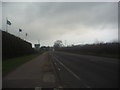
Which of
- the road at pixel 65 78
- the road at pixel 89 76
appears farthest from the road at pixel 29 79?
the road at pixel 89 76

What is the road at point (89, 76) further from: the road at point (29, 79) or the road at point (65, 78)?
the road at point (29, 79)

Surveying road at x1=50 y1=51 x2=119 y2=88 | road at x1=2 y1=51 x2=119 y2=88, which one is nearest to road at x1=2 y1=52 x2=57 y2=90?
road at x1=2 y1=51 x2=119 y2=88

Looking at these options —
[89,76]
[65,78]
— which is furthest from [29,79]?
[89,76]

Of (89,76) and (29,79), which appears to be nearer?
(29,79)

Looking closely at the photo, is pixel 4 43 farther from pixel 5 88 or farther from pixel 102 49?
pixel 102 49

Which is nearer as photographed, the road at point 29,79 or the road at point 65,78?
the road at point 65,78

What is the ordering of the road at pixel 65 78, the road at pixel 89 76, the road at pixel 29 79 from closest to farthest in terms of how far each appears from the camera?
the road at pixel 89 76
the road at pixel 65 78
the road at pixel 29 79

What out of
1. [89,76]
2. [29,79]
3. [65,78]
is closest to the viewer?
[29,79]

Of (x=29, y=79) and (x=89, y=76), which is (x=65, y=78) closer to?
(x=89, y=76)

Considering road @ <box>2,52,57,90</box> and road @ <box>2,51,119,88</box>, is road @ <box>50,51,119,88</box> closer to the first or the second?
road @ <box>2,51,119,88</box>

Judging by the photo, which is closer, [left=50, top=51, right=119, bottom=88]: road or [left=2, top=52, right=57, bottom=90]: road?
[left=50, top=51, right=119, bottom=88]: road

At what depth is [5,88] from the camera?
10305 mm

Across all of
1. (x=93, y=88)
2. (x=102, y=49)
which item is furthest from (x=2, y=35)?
(x=102, y=49)

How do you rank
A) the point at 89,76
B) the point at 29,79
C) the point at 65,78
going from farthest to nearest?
1. the point at 89,76
2. the point at 65,78
3. the point at 29,79
